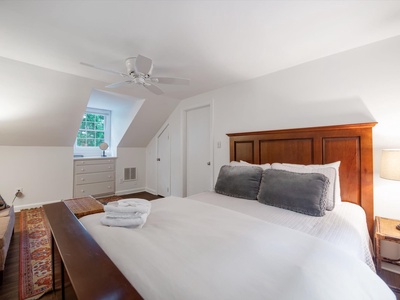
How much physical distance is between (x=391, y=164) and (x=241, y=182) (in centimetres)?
129

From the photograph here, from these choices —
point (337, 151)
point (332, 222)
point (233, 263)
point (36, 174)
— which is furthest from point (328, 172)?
point (36, 174)

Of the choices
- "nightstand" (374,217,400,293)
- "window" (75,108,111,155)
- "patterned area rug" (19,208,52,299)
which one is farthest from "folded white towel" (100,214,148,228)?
"window" (75,108,111,155)

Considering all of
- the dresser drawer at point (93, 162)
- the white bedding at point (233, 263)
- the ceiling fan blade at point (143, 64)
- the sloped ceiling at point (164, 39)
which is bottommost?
the white bedding at point (233, 263)

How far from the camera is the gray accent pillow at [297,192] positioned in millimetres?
1584

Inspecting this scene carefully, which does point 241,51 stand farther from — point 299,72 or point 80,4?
point 80,4

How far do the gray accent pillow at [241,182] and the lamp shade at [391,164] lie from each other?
3.43 ft

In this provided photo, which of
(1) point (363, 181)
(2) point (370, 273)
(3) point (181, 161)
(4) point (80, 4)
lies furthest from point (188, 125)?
(2) point (370, 273)

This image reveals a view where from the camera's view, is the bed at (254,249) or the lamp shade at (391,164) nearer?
the bed at (254,249)

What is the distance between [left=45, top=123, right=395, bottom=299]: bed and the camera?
28.1 inches

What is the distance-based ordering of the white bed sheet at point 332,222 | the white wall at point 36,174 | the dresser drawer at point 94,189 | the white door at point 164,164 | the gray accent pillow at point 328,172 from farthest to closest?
the white door at point 164,164
the dresser drawer at point 94,189
the white wall at point 36,174
the gray accent pillow at point 328,172
the white bed sheet at point 332,222

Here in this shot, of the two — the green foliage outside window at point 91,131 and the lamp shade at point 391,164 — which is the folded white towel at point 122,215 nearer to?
the lamp shade at point 391,164

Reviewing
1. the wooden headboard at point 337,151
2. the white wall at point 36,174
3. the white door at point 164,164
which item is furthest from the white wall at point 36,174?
the wooden headboard at point 337,151

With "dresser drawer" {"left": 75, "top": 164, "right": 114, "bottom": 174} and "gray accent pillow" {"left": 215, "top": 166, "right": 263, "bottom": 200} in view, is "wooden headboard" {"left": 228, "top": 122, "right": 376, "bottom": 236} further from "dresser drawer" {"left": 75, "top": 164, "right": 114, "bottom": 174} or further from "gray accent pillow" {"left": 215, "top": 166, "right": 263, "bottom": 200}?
"dresser drawer" {"left": 75, "top": 164, "right": 114, "bottom": 174}

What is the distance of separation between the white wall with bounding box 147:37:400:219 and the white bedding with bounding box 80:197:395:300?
147 centimetres
